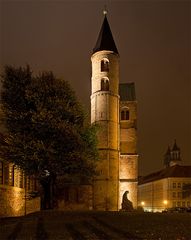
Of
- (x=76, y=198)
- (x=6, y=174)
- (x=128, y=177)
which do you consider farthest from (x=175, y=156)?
(x=6, y=174)

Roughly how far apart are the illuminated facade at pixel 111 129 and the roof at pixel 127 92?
0.15 m

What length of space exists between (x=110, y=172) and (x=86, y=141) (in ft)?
56.3

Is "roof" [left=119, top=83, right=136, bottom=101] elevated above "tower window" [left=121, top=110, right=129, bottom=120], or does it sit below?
above

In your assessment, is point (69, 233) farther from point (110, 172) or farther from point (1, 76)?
point (110, 172)

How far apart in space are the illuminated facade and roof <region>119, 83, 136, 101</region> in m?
0.15

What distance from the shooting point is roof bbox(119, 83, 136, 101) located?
223 ft

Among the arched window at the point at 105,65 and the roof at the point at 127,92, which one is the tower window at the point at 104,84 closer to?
the arched window at the point at 105,65

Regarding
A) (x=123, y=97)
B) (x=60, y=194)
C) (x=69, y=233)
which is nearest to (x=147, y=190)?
(x=123, y=97)

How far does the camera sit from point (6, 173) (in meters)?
42.0

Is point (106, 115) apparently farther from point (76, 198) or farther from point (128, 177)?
point (76, 198)

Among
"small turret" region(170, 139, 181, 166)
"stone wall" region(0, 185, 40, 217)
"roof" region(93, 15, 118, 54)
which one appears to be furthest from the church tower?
"small turret" region(170, 139, 181, 166)

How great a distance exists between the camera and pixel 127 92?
2717 inches

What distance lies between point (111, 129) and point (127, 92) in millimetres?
11790

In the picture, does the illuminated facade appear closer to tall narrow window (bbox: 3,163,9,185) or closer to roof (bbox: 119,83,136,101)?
roof (bbox: 119,83,136,101)
